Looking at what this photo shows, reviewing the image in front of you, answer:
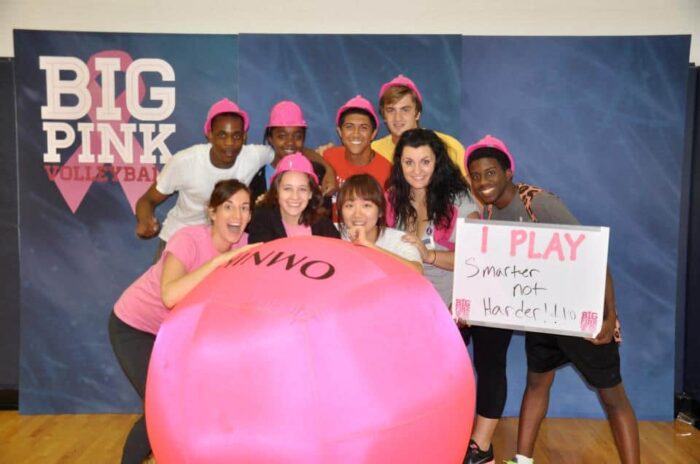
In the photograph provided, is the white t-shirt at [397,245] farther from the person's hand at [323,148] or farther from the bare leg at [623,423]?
the person's hand at [323,148]

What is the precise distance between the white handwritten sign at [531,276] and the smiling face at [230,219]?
2.83ft

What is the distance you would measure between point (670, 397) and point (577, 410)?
0.56 meters

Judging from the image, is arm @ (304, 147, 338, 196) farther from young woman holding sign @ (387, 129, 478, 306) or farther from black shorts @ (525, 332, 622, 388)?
black shorts @ (525, 332, 622, 388)

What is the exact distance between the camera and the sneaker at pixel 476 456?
2.97 m

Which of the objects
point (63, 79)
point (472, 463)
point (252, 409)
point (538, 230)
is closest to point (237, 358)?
point (252, 409)

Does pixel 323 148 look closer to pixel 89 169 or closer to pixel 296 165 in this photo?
pixel 296 165

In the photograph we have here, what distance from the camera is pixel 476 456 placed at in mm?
2984

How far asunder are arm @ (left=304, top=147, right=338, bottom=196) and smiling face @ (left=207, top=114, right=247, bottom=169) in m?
0.36

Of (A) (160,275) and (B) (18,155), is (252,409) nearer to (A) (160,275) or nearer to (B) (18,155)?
(A) (160,275)

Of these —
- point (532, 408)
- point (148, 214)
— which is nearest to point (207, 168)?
point (148, 214)

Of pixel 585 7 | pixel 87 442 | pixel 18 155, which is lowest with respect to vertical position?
pixel 87 442

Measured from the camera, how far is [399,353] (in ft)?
5.22

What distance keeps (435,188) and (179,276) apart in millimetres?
1160

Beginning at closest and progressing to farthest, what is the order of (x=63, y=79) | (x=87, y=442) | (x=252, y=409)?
1. (x=252, y=409)
2. (x=87, y=442)
3. (x=63, y=79)
